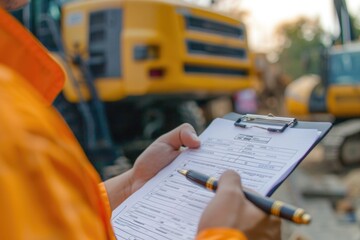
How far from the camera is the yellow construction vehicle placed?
238 inches

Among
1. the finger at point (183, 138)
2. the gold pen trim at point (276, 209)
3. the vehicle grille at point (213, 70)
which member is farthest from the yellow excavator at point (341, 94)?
the gold pen trim at point (276, 209)

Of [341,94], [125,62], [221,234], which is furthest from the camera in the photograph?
[341,94]

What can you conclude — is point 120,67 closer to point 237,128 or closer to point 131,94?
point 131,94

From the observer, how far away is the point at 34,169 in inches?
32.9

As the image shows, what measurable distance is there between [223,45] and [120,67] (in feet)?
5.69

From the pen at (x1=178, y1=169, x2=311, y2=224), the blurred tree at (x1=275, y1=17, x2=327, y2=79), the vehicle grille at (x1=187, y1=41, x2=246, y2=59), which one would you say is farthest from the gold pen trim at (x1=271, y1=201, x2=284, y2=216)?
the blurred tree at (x1=275, y1=17, x2=327, y2=79)

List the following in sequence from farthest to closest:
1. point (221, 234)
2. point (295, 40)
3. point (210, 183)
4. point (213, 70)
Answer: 1. point (295, 40)
2. point (213, 70)
3. point (210, 183)
4. point (221, 234)

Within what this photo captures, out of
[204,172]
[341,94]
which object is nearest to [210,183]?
[204,172]

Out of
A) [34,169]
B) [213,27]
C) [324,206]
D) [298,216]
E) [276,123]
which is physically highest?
[213,27]

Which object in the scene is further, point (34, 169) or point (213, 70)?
point (213, 70)

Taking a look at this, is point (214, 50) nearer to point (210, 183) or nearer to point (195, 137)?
point (195, 137)

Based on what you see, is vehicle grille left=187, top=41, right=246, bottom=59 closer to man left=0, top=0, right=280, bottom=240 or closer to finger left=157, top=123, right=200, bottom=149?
finger left=157, top=123, right=200, bottom=149

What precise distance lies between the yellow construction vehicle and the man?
4565 mm

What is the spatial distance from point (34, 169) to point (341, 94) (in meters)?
11.0
